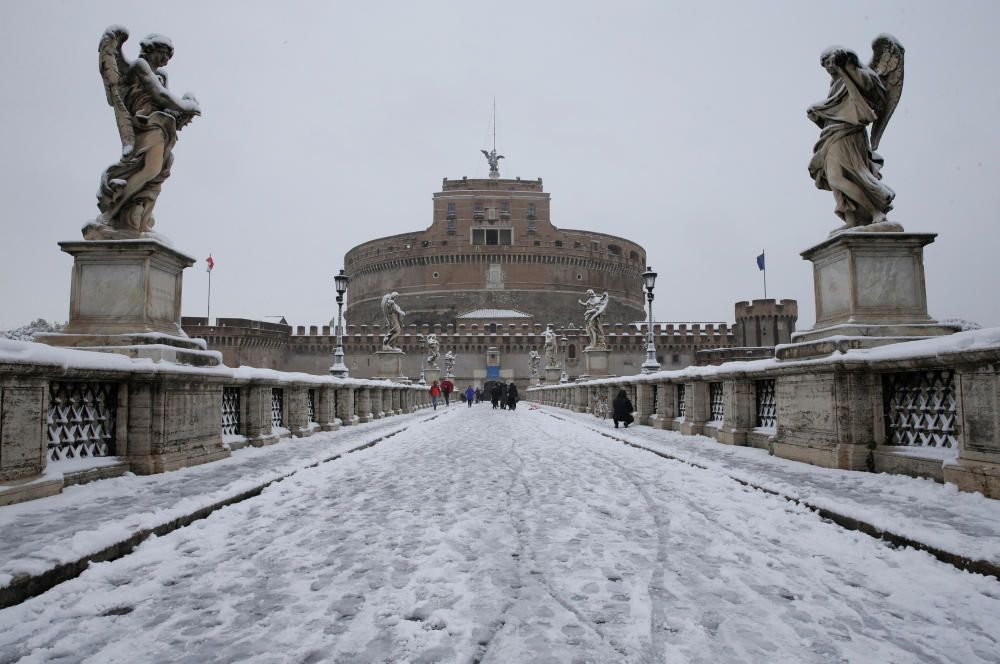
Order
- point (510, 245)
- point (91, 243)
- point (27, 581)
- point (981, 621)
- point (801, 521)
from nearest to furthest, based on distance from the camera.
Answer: point (981, 621), point (27, 581), point (801, 521), point (91, 243), point (510, 245)

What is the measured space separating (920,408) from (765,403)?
313 centimetres

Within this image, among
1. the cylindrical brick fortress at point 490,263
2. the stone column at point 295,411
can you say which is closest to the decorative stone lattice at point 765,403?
the stone column at point 295,411

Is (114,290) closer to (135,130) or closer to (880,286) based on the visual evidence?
(135,130)

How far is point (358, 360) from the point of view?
212 ft

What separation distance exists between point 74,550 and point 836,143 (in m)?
7.38

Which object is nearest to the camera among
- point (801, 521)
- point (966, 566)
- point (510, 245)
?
point (966, 566)

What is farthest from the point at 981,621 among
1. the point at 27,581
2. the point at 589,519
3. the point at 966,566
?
the point at 27,581

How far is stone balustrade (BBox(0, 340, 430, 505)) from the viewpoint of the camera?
438 centimetres

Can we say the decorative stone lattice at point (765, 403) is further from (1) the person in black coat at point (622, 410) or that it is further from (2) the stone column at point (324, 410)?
(2) the stone column at point (324, 410)

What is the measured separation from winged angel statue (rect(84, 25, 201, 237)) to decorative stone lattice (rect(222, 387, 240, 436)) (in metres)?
2.54

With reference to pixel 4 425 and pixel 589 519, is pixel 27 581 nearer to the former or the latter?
pixel 4 425

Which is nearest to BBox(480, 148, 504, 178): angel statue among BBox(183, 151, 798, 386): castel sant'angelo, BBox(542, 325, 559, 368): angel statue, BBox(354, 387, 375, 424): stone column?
BBox(183, 151, 798, 386): castel sant'angelo

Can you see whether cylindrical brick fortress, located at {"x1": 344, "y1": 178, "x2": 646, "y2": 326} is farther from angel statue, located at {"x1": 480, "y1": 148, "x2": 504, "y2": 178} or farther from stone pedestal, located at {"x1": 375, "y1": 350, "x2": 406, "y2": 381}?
stone pedestal, located at {"x1": 375, "y1": 350, "x2": 406, "y2": 381}

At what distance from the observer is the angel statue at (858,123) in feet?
21.7
